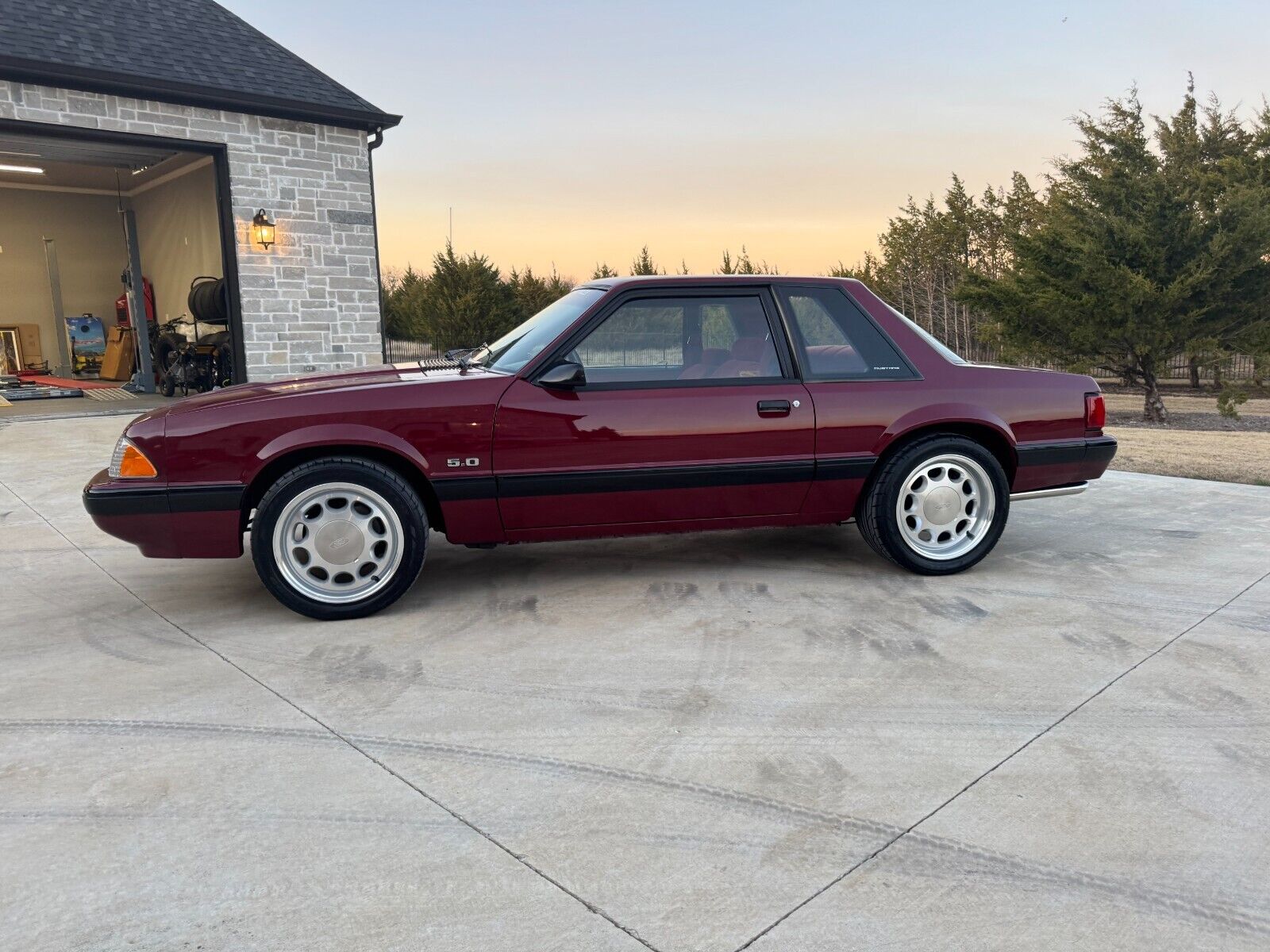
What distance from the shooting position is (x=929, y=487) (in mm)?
4605

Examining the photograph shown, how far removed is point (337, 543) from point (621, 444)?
4.30ft

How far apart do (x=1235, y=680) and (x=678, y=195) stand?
1957 cm

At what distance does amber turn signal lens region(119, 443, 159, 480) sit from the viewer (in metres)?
3.86

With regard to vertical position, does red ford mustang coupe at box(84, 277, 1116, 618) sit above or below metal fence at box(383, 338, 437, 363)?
below

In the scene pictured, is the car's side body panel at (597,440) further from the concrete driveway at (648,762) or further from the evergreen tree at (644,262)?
the evergreen tree at (644,262)

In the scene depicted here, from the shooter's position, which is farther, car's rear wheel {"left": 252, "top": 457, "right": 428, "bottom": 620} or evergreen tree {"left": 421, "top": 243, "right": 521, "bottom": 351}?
evergreen tree {"left": 421, "top": 243, "right": 521, "bottom": 351}

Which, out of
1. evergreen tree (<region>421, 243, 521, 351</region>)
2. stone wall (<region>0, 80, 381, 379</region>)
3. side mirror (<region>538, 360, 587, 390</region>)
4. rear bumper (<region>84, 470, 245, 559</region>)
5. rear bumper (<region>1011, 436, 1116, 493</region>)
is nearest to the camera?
rear bumper (<region>84, 470, 245, 559</region>)

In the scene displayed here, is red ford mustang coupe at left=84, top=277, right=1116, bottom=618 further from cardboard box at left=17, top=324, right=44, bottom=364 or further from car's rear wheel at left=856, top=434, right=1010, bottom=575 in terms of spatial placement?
cardboard box at left=17, top=324, right=44, bottom=364

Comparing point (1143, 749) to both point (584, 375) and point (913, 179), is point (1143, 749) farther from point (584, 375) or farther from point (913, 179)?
point (913, 179)

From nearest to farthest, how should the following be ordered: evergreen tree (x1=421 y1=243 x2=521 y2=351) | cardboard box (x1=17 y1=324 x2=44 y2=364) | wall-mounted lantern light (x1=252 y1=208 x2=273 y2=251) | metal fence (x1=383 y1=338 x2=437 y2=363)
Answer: wall-mounted lantern light (x1=252 y1=208 x2=273 y2=251), cardboard box (x1=17 y1=324 x2=44 y2=364), evergreen tree (x1=421 y1=243 x2=521 y2=351), metal fence (x1=383 y1=338 x2=437 y2=363)

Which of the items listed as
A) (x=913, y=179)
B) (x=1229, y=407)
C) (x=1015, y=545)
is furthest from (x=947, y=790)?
(x=913, y=179)

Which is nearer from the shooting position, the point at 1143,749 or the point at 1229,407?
the point at 1143,749

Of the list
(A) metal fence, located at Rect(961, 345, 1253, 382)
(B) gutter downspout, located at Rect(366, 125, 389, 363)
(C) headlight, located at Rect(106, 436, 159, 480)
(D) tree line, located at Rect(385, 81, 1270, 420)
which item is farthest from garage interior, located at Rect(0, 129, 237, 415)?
(A) metal fence, located at Rect(961, 345, 1253, 382)

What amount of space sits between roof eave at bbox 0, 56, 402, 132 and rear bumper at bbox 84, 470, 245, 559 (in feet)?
30.5
